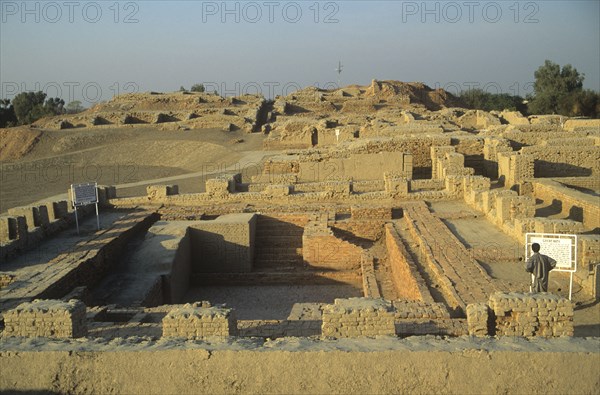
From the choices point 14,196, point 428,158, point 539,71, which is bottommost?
point 14,196

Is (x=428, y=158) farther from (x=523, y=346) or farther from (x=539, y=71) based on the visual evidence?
(x=539, y=71)

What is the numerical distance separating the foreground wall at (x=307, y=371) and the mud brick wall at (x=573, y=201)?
6.36 m

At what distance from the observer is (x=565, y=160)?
14508 millimetres

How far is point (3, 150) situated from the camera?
2981cm

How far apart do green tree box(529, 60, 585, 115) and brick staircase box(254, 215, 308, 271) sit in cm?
3874

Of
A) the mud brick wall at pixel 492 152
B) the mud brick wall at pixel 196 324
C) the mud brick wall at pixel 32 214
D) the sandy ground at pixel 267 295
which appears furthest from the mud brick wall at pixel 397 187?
the mud brick wall at pixel 196 324

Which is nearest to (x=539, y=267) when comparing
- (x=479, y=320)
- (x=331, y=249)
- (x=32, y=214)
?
(x=479, y=320)

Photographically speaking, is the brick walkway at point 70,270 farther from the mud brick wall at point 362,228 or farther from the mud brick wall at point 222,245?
the mud brick wall at point 362,228

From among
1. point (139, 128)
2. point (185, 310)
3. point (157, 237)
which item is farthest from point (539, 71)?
point (185, 310)

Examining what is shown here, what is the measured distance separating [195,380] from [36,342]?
138cm

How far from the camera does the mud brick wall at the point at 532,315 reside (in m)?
5.07

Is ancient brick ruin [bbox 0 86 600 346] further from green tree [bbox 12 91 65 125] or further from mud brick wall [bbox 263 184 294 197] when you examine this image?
green tree [bbox 12 91 65 125]

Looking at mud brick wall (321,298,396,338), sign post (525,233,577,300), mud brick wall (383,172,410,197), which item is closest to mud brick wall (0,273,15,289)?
mud brick wall (321,298,396,338)

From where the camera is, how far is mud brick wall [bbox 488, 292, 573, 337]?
5.07 metres
